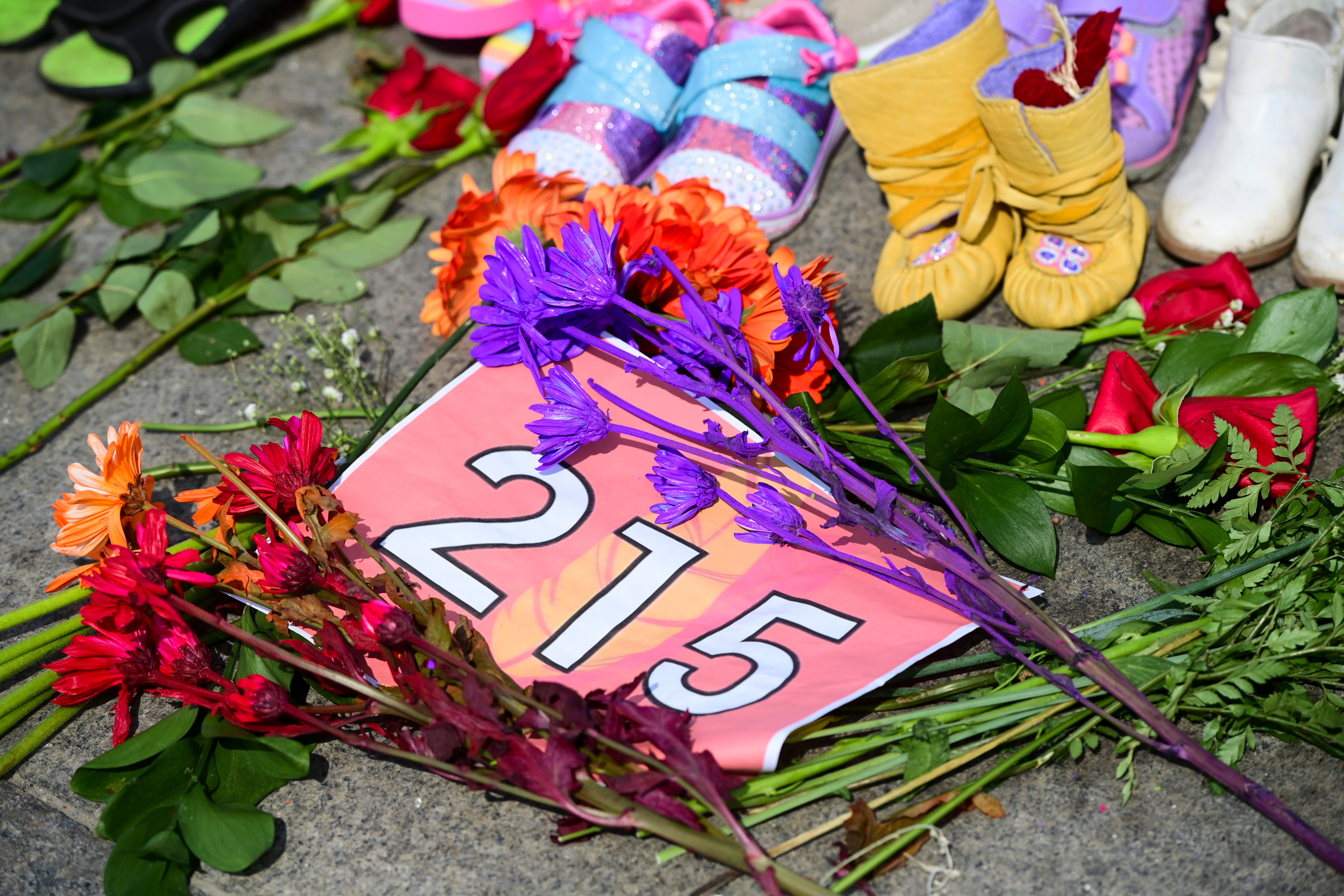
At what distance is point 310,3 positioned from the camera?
253 centimetres

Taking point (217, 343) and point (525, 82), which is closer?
point (217, 343)

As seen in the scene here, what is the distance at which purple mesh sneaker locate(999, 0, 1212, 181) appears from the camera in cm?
167

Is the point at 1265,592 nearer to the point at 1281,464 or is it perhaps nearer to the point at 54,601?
the point at 1281,464

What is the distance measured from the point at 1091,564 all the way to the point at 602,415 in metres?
0.68

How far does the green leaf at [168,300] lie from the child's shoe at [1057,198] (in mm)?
1399

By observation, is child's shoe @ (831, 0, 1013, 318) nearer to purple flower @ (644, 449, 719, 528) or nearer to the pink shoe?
purple flower @ (644, 449, 719, 528)

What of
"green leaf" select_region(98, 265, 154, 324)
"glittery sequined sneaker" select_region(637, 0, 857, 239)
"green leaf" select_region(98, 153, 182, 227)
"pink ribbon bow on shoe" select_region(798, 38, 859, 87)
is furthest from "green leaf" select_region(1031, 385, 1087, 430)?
"green leaf" select_region(98, 153, 182, 227)

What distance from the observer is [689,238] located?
1.27 metres

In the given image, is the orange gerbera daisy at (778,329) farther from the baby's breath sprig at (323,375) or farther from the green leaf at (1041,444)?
the baby's breath sprig at (323,375)

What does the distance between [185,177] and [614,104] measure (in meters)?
0.93

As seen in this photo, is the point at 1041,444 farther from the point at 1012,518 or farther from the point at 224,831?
the point at 224,831

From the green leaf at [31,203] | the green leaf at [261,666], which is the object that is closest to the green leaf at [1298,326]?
the green leaf at [261,666]

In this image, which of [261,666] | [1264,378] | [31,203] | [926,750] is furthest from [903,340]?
[31,203]

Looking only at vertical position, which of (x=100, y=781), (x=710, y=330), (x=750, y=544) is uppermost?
(x=710, y=330)
